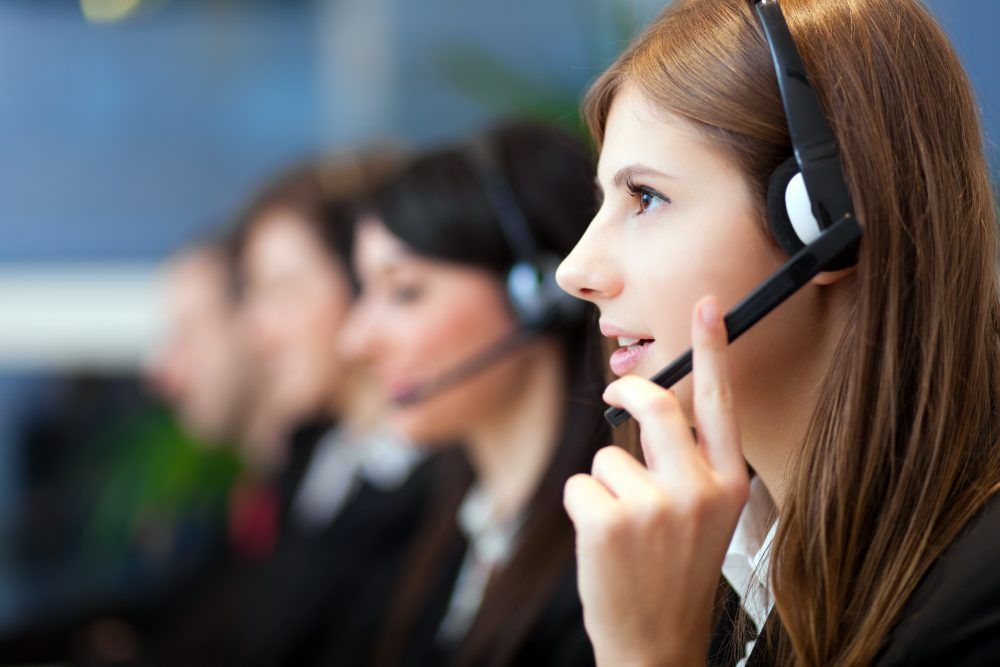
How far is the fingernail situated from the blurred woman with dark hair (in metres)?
0.67

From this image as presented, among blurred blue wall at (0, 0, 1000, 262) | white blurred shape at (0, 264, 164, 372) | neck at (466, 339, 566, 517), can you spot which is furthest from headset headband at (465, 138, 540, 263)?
white blurred shape at (0, 264, 164, 372)

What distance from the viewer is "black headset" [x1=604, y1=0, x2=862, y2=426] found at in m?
0.76

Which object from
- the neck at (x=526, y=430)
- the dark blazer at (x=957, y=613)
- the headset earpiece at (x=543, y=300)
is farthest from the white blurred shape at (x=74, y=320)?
the dark blazer at (x=957, y=613)

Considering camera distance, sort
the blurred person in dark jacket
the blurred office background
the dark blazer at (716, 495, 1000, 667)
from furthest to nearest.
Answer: the blurred office background < the blurred person in dark jacket < the dark blazer at (716, 495, 1000, 667)

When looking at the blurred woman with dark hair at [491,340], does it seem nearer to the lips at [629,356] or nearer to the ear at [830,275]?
the lips at [629,356]

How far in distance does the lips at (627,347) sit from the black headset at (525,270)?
2.05ft

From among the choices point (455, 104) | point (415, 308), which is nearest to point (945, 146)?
point (415, 308)

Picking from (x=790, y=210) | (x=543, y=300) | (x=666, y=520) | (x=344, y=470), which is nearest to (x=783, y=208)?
(x=790, y=210)

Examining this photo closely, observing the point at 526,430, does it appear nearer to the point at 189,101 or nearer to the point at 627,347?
the point at 627,347

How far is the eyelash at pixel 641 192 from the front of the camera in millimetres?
836

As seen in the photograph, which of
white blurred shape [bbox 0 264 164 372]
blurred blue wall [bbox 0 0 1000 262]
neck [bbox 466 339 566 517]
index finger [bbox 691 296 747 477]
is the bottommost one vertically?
neck [bbox 466 339 566 517]

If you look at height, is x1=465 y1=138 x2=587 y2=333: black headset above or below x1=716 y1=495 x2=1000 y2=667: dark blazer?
above

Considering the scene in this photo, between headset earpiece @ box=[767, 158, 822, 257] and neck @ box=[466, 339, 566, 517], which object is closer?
headset earpiece @ box=[767, 158, 822, 257]

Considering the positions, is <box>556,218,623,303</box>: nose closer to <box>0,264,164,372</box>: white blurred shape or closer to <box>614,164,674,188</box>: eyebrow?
<box>614,164,674,188</box>: eyebrow
